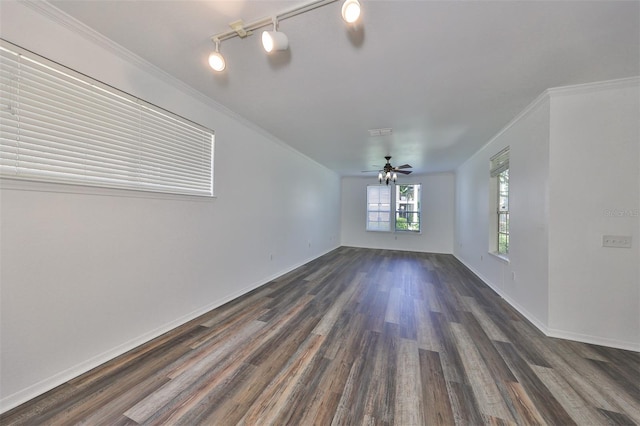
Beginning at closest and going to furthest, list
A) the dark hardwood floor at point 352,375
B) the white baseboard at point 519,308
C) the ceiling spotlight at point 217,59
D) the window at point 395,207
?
the dark hardwood floor at point 352,375 → the ceiling spotlight at point 217,59 → the white baseboard at point 519,308 → the window at point 395,207

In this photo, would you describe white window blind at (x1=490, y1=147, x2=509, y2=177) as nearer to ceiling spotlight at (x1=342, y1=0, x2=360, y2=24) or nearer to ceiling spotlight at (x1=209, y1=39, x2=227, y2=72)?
ceiling spotlight at (x1=342, y1=0, x2=360, y2=24)

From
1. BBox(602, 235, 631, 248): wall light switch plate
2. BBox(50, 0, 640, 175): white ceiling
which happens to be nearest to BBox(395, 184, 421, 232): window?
BBox(50, 0, 640, 175): white ceiling

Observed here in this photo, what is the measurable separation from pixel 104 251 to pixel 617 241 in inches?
184

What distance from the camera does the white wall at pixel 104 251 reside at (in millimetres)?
1473

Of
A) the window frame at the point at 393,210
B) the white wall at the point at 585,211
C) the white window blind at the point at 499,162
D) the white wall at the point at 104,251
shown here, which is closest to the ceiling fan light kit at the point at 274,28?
the white wall at the point at 104,251

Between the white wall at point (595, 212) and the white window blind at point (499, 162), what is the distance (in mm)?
1119

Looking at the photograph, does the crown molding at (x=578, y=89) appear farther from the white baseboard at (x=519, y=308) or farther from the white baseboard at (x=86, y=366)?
the white baseboard at (x=86, y=366)

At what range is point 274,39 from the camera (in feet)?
4.94

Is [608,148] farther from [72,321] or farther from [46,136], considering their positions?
[72,321]

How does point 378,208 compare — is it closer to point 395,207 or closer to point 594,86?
point 395,207

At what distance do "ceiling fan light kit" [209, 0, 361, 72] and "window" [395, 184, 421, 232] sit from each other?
6908 mm

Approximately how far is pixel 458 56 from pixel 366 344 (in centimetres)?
270

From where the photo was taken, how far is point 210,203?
288 centimetres

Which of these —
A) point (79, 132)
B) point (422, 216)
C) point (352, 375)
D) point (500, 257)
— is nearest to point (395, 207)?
point (422, 216)
